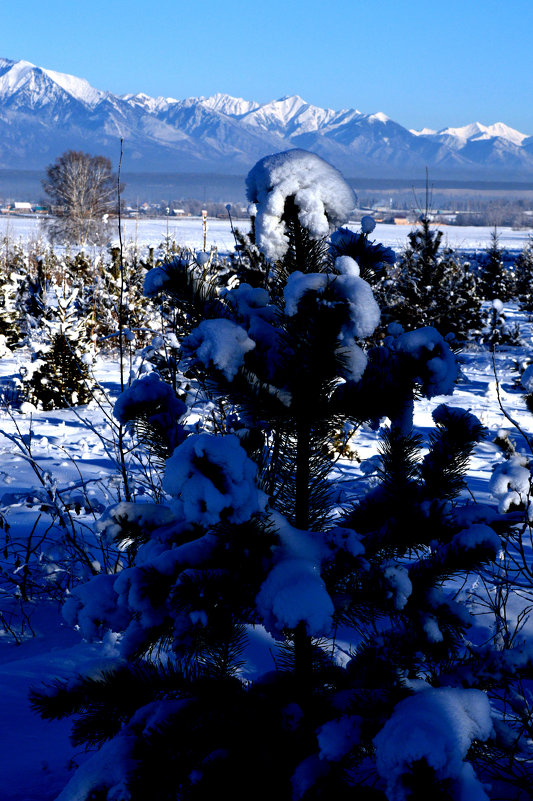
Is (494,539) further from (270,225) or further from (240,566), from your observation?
(270,225)

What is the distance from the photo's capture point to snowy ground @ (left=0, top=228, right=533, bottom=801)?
2117mm

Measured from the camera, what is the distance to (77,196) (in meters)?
48.3

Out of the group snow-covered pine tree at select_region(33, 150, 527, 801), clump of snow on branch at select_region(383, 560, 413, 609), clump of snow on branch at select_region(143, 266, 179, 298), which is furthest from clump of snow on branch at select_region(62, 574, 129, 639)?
clump of snow on branch at select_region(143, 266, 179, 298)

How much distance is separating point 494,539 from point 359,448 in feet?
19.9

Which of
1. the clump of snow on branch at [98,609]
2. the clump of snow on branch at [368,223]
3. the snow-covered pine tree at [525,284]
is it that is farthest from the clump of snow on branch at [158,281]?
the snow-covered pine tree at [525,284]

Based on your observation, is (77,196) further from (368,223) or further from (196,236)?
(368,223)

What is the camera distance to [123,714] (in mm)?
1596

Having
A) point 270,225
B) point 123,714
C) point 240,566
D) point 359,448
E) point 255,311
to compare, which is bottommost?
point 359,448

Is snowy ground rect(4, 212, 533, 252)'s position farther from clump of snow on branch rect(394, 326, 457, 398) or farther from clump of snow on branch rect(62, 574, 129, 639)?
clump of snow on branch rect(394, 326, 457, 398)

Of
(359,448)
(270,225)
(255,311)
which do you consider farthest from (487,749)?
(359,448)

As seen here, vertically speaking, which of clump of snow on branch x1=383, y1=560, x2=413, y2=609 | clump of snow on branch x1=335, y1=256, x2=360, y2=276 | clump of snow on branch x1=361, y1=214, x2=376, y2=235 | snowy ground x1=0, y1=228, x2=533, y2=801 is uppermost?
clump of snow on branch x1=361, y1=214, x2=376, y2=235

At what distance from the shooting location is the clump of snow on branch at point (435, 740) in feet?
3.37

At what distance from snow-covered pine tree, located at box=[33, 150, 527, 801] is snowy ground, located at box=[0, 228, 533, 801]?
8.5 inches

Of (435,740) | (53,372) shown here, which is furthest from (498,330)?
(435,740)
